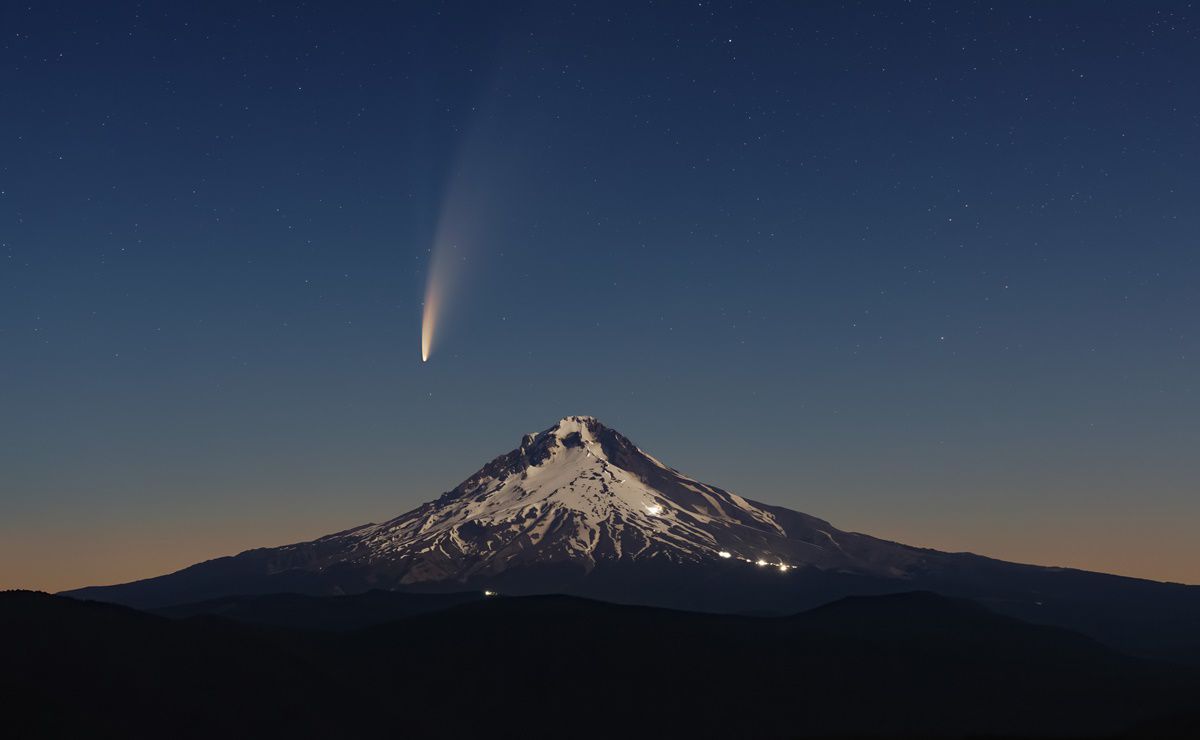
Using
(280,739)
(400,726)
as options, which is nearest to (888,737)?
(400,726)

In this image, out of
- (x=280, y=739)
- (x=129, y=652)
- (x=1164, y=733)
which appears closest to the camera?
(x=1164, y=733)

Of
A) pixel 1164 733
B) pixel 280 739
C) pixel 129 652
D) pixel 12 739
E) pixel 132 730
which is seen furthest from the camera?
pixel 129 652

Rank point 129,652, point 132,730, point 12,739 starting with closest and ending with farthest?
point 12,739
point 132,730
point 129,652

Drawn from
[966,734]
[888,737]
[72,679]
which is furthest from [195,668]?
[966,734]

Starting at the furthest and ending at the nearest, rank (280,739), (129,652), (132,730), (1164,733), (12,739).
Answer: (129,652) < (280,739) < (132,730) < (1164,733) < (12,739)

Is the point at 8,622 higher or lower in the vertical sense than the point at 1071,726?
higher

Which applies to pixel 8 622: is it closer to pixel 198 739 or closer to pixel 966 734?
pixel 198 739

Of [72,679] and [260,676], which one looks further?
[260,676]

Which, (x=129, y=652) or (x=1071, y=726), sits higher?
(x=129, y=652)

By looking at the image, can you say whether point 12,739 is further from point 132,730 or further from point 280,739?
point 280,739
